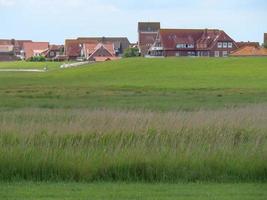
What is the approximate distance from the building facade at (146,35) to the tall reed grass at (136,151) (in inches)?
6429

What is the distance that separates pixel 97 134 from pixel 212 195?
5.14m

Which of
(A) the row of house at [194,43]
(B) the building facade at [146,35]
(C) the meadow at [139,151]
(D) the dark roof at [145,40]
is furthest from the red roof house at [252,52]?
(C) the meadow at [139,151]

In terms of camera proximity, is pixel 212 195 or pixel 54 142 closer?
pixel 212 195

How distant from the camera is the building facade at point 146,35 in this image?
18212 cm

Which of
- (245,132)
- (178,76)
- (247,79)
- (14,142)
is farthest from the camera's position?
(178,76)

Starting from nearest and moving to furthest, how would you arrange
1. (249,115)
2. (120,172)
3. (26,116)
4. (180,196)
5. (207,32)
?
1. (180,196)
2. (120,172)
3. (249,115)
4. (26,116)
5. (207,32)

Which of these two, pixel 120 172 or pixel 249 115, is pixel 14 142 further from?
pixel 249 115

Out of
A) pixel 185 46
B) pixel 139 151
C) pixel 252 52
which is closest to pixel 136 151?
pixel 139 151

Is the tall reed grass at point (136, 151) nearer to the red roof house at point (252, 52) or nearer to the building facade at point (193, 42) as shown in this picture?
the red roof house at point (252, 52)

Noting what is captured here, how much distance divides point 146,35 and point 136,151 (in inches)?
7042

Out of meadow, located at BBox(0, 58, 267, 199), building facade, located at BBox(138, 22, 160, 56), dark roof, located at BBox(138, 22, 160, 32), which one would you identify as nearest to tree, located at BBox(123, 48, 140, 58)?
building facade, located at BBox(138, 22, 160, 56)

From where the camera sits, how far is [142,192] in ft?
30.0

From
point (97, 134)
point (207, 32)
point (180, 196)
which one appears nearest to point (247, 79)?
point (97, 134)

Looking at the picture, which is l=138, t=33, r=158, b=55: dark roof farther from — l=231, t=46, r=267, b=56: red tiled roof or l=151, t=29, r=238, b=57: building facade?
l=231, t=46, r=267, b=56: red tiled roof
